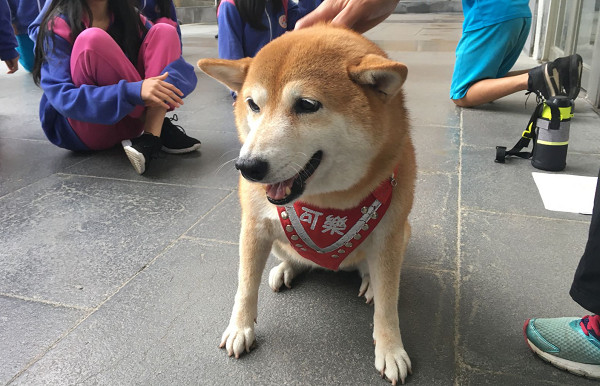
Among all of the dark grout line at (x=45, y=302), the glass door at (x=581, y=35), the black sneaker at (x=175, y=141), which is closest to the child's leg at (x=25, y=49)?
the black sneaker at (x=175, y=141)

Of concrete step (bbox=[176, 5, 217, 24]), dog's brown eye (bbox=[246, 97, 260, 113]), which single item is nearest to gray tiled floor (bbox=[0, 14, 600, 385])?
dog's brown eye (bbox=[246, 97, 260, 113])

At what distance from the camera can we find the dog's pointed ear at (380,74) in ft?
3.98

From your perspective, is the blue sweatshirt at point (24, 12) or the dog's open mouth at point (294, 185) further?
the blue sweatshirt at point (24, 12)

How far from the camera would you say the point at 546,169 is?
295cm

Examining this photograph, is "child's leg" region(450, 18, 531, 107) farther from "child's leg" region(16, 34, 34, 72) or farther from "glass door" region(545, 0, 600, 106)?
"child's leg" region(16, 34, 34, 72)

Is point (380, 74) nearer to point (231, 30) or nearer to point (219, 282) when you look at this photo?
point (219, 282)

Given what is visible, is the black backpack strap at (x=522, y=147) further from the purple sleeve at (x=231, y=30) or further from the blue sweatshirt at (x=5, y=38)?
the blue sweatshirt at (x=5, y=38)

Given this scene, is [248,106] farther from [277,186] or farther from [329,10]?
[329,10]

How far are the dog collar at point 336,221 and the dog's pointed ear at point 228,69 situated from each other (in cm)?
47

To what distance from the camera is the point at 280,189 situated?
4.39ft

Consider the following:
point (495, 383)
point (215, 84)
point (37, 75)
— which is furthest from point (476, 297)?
point (215, 84)

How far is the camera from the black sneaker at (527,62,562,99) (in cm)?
341

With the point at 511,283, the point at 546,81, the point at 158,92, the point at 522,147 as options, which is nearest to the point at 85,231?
the point at 158,92

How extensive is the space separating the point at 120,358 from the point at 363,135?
1079 mm
